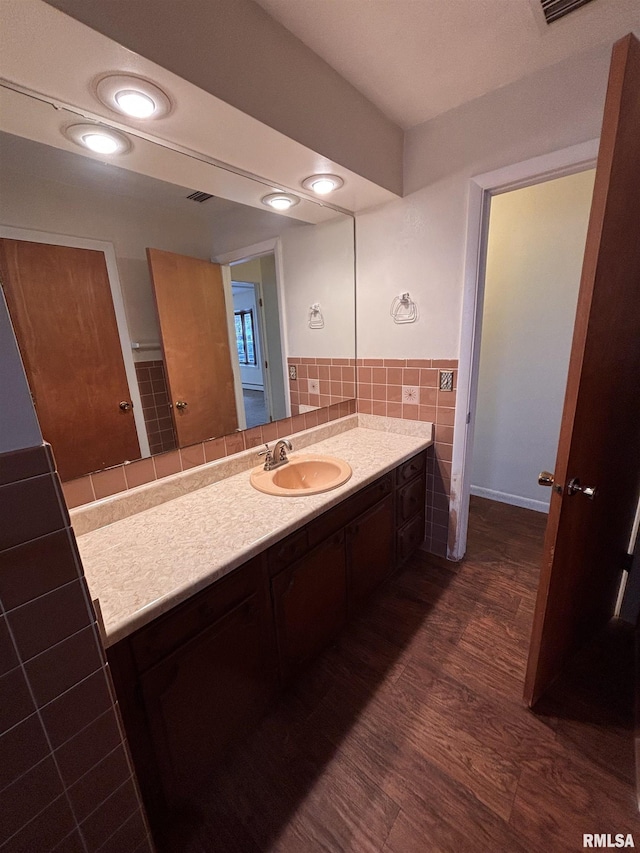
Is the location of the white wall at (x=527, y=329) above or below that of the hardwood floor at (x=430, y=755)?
above

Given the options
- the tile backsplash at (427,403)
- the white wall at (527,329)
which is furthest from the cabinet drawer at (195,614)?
the white wall at (527,329)

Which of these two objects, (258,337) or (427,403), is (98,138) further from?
(427,403)

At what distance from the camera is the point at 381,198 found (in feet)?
5.90

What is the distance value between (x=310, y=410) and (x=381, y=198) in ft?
4.01

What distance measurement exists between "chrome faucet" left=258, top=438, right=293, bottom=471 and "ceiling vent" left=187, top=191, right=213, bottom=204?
1.10m

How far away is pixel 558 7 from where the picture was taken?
3.54 feet

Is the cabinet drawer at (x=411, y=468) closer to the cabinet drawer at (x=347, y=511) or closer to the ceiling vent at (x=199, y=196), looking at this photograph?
the cabinet drawer at (x=347, y=511)

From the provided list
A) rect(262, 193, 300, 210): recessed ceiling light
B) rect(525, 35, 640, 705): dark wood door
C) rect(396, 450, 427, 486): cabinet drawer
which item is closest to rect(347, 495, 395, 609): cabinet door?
rect(396, 450, 427, 486): cabinet drawer

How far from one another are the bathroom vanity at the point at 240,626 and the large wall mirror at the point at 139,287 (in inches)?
14.3

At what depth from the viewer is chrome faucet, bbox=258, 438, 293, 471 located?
5.24ft

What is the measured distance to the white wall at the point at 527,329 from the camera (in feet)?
7.14

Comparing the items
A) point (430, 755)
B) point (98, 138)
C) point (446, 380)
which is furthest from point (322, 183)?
point (430, 755)

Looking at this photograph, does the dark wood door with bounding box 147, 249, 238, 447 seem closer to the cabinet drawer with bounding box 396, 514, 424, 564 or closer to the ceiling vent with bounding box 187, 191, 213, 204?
the ceiling vent with bounding box 187, 191, 213, 204
